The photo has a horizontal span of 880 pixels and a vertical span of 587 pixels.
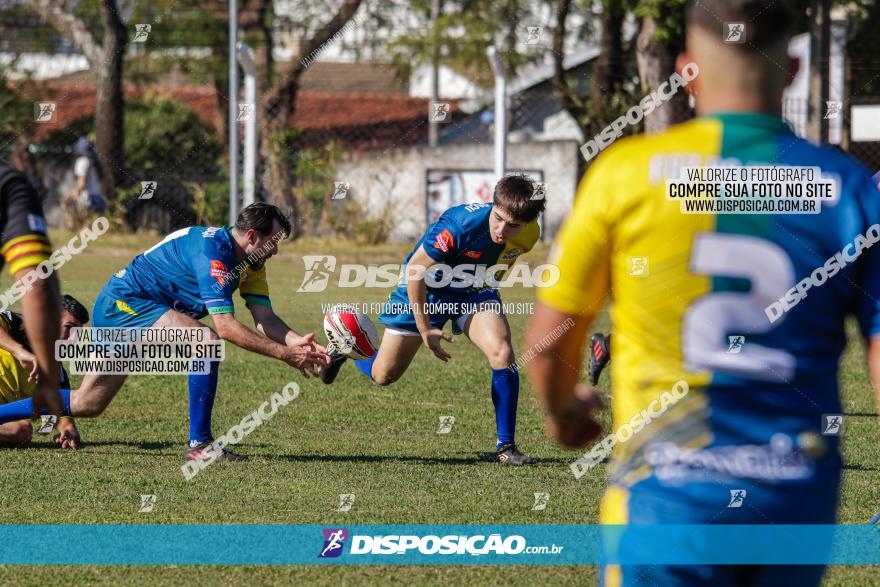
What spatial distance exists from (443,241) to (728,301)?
18.1 feet

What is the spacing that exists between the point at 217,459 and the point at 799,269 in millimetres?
5694

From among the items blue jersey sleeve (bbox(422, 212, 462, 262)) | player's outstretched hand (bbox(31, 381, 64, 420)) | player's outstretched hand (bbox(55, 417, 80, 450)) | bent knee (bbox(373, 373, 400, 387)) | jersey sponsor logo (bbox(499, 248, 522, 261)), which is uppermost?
blue jersey sleeve (bbox(422, 212, 462, 262))

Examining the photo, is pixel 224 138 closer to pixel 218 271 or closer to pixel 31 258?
pixel 218 271

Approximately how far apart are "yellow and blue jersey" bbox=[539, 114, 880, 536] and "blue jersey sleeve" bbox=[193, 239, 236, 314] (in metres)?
5.21

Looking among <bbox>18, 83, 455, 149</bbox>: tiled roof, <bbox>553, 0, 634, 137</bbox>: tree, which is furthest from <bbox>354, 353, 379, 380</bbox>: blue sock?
<bbox>18, 83, 455, 149</bbox>: tiled roof

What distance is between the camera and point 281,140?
21.5 m


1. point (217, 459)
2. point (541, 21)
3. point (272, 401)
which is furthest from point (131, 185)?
point (217, 459)

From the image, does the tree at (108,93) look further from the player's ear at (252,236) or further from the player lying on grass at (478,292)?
the player's ear at (252,236)

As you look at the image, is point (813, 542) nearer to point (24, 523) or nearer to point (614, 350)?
point (614, 350)

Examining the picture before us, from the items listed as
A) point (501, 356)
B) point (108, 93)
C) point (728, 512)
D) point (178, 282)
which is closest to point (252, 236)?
point (178, 282)

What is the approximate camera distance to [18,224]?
13.2 feet

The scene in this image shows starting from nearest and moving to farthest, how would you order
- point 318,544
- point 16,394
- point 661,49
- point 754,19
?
1. point 754,19
2. point 318,544
3. point 16,394
4. point 661,49

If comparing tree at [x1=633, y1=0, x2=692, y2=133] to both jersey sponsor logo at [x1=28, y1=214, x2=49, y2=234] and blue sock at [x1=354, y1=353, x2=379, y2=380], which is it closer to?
blue sock at [x1=354, y1=353, x2=379, y2=380]

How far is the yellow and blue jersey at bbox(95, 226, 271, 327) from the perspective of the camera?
769cm
